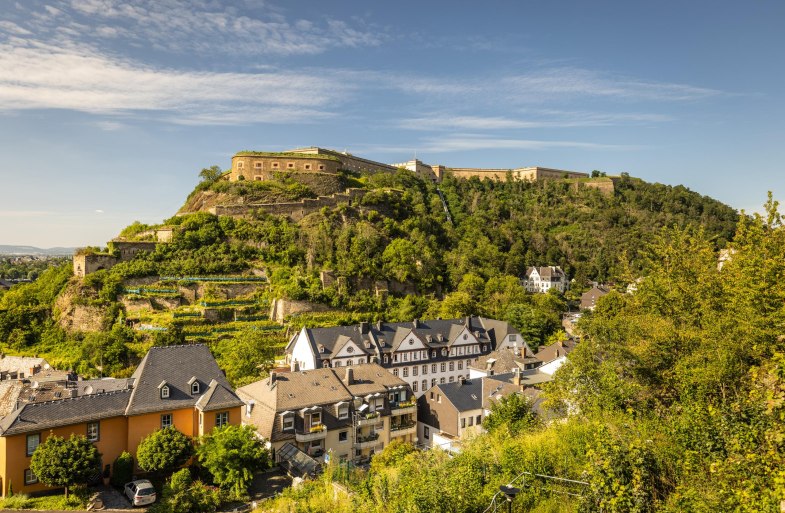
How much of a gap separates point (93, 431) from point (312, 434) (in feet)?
30.1

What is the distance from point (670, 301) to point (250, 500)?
17.0 meters

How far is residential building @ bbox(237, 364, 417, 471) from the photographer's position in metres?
23.9

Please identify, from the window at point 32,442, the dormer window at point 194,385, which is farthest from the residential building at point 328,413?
the window at point 32,442

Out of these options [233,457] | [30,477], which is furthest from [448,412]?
[30,477]

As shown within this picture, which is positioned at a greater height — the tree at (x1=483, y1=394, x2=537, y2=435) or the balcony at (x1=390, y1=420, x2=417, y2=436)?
the tree at (x1=483, y1=394, x2=537, y2=435)

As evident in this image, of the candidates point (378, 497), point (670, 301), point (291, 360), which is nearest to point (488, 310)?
point (291, 360)

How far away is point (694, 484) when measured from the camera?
26.4 ft

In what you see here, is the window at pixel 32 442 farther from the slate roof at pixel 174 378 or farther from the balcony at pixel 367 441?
the balcony at pixel 367 441

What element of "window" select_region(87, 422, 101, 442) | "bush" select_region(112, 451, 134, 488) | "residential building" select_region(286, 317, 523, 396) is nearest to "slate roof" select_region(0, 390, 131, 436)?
"window" select_region(87, 422, 101, 442)

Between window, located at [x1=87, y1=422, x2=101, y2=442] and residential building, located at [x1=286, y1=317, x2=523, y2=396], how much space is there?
1605 centimetres

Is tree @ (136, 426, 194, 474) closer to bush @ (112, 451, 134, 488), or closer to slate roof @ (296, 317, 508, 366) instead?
bush @ (112, 451, 134, 488)

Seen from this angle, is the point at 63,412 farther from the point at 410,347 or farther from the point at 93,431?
the point at 410,347

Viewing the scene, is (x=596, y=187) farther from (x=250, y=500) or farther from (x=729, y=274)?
(x=250, y=500)

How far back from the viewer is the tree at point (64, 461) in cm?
1717
